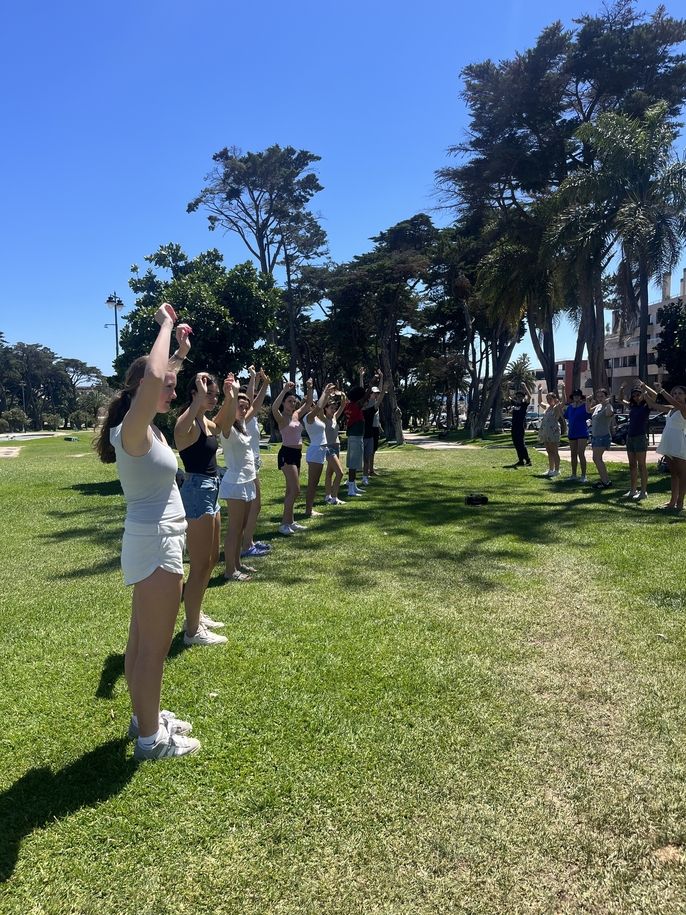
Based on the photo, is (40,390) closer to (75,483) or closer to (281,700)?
(75,483)

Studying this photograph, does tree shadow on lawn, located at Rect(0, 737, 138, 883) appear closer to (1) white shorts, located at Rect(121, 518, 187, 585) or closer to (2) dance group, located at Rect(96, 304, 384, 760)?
(2) dance group, located at Rect(96, 304, 384, 760)

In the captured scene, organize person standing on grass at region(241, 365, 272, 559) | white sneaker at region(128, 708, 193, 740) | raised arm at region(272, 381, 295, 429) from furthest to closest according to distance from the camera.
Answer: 1. raised arm at region(272, 381, 295, 429)
2. person standing on grass at region(241, 365, 272, 559)
3. white sneaker at region(128, 708, 193, 740)

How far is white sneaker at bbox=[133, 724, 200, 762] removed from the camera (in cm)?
290

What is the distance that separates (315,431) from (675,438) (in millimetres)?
4920

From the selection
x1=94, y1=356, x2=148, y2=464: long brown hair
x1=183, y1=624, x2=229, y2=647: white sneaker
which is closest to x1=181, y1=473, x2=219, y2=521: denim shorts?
x1=183, y1=624, x2=229, y2=647: white sneaker

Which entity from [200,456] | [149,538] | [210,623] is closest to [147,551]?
[149,538]

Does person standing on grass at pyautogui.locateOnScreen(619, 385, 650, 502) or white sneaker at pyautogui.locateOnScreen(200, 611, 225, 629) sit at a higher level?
person standing on grass at pyautogui.locateOnScreen(619, 385, 650, 502)

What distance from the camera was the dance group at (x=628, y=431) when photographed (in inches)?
334

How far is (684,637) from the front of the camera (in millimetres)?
4238

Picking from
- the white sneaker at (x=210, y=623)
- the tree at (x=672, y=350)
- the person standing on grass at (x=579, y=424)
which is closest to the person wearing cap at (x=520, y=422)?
the person standing on grass at (x=579, y=424)

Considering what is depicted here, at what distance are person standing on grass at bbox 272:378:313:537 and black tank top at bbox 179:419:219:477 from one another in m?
3.17

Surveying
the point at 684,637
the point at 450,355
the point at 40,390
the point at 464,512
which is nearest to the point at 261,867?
the point at 684,637

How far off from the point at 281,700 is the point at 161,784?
2.85 ft

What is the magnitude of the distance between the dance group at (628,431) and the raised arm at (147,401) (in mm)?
7717
